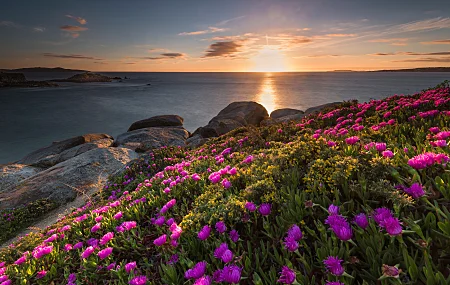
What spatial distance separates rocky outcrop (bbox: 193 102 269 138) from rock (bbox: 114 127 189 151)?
7.07ft

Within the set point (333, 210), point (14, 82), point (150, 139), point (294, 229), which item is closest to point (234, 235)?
point (294, 229)

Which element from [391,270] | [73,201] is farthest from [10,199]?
[391,270]

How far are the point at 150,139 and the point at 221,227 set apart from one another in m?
18.2

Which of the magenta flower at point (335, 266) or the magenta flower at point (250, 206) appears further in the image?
the magenta flower at point (250, 206)

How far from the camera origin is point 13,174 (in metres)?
15.9

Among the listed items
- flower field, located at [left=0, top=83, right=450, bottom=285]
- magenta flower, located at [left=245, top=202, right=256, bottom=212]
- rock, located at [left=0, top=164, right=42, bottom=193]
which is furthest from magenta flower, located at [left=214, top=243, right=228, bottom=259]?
rock, located at [left=0, top=164, right=42, bottom=193]

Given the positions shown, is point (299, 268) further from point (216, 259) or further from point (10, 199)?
point (10, 199)

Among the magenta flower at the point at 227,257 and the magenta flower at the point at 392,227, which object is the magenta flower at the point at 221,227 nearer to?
the magenta flower at the point at 227,257

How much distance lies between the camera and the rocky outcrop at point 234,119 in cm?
2075

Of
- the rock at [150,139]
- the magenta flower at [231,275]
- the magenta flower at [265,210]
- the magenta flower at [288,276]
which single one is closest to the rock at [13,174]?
the rock at [150,139]

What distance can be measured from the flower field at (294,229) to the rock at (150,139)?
13862 mm

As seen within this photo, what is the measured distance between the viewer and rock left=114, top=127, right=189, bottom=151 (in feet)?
60.3

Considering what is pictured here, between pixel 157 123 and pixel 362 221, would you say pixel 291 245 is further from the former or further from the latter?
pixel 157 123

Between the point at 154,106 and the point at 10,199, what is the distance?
58.6 meters
